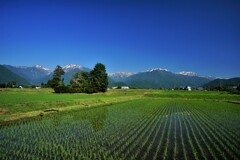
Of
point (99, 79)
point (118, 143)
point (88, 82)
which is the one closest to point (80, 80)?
point (88, 82)

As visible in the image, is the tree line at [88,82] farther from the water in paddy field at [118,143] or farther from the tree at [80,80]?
the water in paddy field at [118,143]

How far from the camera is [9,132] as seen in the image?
14.6 m

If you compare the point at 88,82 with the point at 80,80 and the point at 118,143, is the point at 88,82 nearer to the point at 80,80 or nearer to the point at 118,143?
the point at 80,80

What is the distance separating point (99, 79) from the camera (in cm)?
7862

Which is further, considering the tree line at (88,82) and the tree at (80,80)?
the tree at (80,80)

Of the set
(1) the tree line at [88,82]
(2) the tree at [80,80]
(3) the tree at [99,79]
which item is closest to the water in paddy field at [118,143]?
(1) the tree line at [88,82]

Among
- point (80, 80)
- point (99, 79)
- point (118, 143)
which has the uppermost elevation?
point (99, 79)

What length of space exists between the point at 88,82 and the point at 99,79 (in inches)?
302

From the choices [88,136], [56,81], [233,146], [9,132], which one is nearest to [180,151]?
[233,146]

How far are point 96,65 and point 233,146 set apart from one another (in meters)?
73.4

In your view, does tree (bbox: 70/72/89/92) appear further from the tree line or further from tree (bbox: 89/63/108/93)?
tree (bbox: 89/63/108/93)

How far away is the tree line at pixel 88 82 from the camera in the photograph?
73.1m

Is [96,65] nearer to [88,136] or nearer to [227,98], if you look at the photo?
[227,98]

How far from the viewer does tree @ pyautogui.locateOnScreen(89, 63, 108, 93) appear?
77.4 metres
